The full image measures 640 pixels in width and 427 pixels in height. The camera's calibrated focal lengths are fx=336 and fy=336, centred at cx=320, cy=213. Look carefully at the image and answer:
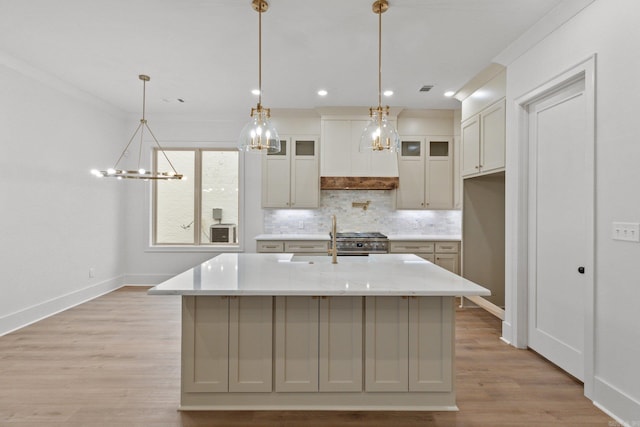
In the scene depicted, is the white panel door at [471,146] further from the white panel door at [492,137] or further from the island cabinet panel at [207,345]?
the island cabinet panel at [207,345]

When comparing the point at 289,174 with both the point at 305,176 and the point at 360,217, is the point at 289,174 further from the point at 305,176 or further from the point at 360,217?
the point at 360,217

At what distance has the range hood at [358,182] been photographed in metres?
4.98

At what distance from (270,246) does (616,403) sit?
3758 mm

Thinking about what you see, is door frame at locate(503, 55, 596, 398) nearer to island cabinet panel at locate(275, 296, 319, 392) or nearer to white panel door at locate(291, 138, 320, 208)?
island cabinet panel at locate(275, 296, 319, 392)

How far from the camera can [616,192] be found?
6.82ft

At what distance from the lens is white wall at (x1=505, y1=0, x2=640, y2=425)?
196 cm

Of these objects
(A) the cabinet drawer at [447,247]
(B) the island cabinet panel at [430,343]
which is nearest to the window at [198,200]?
(A) the cabinet drawer at [447,247]

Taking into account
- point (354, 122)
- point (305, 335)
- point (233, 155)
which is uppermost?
point (354, 122)

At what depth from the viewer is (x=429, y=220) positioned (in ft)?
17.6

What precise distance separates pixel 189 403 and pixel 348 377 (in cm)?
103

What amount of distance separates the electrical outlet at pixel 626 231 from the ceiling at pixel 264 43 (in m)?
1.69

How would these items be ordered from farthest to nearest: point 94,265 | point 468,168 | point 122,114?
1. point 122,114
2. point 94,265
3. point 468,168

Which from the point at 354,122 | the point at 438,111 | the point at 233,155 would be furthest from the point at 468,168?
the point at 233,155

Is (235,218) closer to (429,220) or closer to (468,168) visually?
(429,220)
